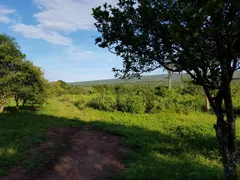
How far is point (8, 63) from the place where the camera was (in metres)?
14.1

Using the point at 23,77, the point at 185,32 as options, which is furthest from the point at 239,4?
the point at 23,77

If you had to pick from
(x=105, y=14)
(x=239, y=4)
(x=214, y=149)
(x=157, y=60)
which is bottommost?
(x=214, y=149)

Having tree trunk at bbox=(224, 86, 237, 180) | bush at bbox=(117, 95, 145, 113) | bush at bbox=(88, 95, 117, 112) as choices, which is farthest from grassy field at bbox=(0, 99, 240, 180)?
bush at bbox=(88, 95, 117, 112)

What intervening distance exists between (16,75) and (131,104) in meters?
9.14

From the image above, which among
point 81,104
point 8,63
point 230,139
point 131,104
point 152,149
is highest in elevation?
point 8,63

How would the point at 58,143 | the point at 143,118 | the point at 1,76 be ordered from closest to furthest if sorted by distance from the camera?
the point at 58,143
the point at 1,76
the point at 143,118

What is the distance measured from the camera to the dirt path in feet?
19.7

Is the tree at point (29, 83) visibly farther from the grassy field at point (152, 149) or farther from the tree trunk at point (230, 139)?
the tree trunk at point (230, 139)

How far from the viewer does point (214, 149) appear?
8.99 m

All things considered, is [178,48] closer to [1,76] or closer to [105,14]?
[105,14]

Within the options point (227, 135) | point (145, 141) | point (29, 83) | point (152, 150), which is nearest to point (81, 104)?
point (29, 83)

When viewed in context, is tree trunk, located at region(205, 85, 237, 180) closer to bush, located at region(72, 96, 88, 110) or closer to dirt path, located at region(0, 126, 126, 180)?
dirt path, located at region(0, 126, 126, 180)

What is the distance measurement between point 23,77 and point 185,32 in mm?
13298

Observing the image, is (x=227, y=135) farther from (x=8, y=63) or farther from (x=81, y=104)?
(x=81, y=104)
